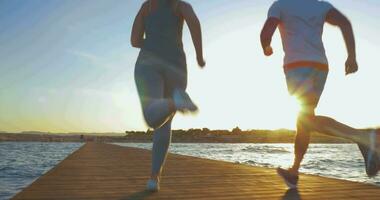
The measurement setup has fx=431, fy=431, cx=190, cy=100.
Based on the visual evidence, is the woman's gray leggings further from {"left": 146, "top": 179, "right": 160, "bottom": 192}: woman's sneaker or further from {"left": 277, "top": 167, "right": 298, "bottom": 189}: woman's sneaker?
{"left": 277, "top": 167, "right": 298, "bottom": 189}: woman's sneaker

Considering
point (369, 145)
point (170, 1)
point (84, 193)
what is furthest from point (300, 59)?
point (84, 193)

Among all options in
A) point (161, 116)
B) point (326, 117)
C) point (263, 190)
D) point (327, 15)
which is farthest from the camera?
point (263, 190)

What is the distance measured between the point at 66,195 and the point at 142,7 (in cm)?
191

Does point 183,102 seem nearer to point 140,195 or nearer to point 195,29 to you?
point 195,29

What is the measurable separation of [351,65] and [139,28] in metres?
1.99

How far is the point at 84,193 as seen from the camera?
13.8 ft

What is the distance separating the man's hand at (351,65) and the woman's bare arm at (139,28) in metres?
1.92

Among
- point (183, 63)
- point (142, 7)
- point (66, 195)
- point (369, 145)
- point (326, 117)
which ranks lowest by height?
point (66, 195)

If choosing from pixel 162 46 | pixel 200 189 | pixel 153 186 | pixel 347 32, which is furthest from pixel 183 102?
pixel 347 32

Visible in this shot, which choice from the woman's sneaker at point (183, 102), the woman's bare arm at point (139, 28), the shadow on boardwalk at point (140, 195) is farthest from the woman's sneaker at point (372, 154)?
the woman's bare arm at point (139, 28)

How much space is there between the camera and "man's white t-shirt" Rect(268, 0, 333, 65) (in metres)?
4.00

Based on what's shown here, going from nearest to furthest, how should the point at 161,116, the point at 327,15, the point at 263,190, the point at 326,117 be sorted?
the point at 161,116
the point at 326,117
the point at 327,15
the point at 263,190

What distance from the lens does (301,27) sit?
408cm

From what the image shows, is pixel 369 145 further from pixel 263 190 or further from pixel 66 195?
pixel 66 195
